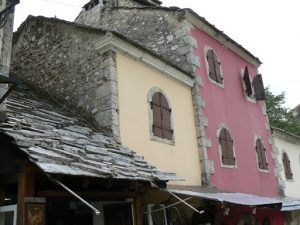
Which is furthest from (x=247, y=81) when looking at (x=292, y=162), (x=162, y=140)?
(x=162, y=140)

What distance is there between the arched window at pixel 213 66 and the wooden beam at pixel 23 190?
24.6 ft

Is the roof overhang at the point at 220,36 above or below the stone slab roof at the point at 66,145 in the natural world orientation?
above

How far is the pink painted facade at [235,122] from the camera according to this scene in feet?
33.5

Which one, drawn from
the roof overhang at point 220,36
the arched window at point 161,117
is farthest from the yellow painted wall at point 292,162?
the arched window at point 161,117

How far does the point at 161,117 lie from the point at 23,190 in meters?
4.62

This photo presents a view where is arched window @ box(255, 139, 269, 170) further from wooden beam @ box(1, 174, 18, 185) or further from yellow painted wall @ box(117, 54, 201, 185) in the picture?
wooden beam @ box(1, 174, 18, 185)

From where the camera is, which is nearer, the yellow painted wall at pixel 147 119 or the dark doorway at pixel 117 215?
the dark doorway at pixel 117 215

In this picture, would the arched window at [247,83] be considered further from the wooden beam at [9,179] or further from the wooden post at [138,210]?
the wooden beam at [9,179]

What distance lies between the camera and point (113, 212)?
20.9 ft

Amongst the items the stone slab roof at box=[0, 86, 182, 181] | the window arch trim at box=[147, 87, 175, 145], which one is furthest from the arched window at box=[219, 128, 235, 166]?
the stone slab roof at box=[0, 86, 182, 181]

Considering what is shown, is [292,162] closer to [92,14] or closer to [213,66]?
[213,66]

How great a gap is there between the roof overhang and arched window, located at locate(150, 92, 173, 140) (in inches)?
130

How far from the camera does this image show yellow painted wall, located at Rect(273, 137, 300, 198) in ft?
46.3

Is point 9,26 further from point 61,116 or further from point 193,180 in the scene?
point 193,180
